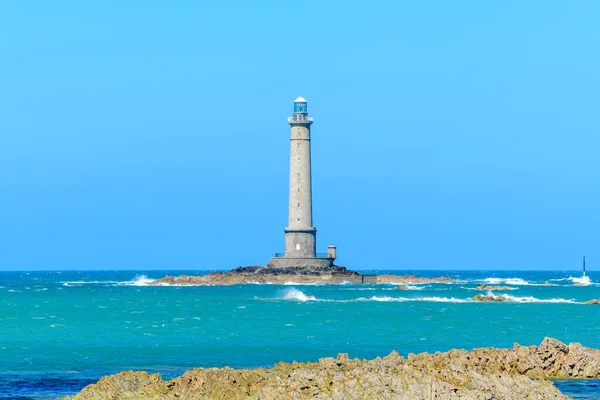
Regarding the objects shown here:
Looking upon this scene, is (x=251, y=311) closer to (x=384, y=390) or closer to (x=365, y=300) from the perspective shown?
(x=365, y=300)

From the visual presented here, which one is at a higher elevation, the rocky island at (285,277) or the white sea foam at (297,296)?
the rocky island at (285,277)

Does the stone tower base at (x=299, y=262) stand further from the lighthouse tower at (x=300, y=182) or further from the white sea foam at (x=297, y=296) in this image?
the white sea foam at (x=297, y=296)

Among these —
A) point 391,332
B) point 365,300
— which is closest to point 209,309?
point 365,300

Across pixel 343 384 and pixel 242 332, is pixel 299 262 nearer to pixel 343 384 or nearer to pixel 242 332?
pixel 242 332

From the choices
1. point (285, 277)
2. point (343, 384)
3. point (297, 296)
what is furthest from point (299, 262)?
point (343, 384)

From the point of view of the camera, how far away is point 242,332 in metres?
41.6

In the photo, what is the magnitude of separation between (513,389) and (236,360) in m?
13.6

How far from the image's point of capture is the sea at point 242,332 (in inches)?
1131

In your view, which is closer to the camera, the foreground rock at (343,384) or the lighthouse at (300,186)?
the foreground rock at (343,384)

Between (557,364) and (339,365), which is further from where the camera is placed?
(557,364)

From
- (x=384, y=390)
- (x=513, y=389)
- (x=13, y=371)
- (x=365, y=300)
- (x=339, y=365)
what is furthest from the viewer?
(x=365, y=300)

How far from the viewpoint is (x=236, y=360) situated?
30.7 m

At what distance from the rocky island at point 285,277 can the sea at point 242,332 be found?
21635mm

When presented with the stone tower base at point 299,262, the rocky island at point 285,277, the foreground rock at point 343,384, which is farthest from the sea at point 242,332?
the rocky island at point 285,277
